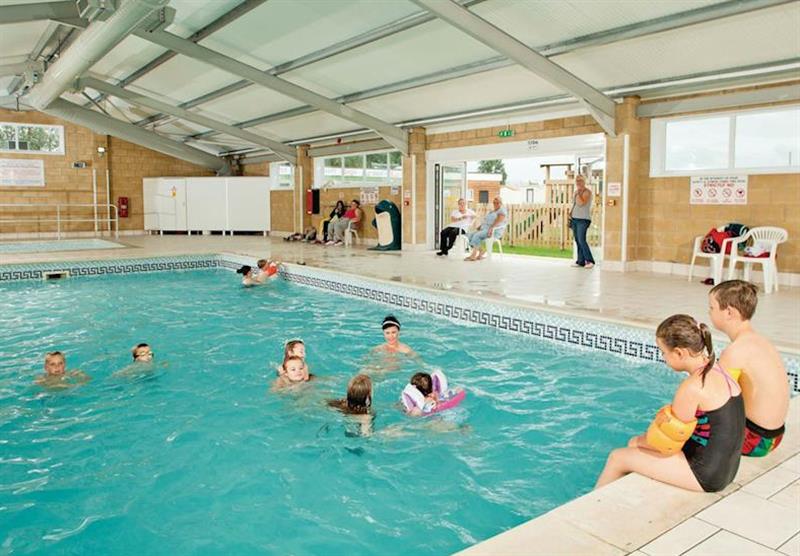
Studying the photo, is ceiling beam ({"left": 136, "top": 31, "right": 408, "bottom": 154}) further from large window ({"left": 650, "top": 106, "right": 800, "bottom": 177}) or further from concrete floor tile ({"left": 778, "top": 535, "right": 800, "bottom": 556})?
concrete floor tile ({"left": 778, "top": 535, "right": 800, "bottom": 556})

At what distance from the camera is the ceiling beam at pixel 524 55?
6.62 m

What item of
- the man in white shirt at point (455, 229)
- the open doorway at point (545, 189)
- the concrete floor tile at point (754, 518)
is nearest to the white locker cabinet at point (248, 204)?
the open doorway at point (545, 189)

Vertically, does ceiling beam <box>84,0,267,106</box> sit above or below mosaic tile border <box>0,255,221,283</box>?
above

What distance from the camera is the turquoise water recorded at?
8.97 ft

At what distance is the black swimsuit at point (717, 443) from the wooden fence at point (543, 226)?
12.5 metres

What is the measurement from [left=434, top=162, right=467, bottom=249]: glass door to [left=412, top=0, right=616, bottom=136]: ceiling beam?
442cm

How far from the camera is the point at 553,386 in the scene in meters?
4.71

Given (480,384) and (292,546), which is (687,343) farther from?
(480,384)

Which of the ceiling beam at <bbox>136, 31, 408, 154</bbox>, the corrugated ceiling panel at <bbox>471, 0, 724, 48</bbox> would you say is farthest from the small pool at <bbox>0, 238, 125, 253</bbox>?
the corrugated ceiling panel at <bbox>471, 0, 724, 48</bbox>

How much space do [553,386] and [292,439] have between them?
205 cm

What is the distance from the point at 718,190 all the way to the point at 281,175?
13086 millimetres

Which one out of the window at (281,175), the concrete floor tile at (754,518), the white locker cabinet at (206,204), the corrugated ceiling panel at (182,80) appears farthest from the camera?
the white locker cabinet at (206,204)

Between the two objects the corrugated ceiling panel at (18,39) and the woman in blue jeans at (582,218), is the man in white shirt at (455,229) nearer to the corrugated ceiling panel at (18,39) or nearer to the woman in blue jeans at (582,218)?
the woman in blue jeans at (582,218)

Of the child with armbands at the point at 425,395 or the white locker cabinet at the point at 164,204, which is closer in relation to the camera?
the child with armbands at the point at 425,395
